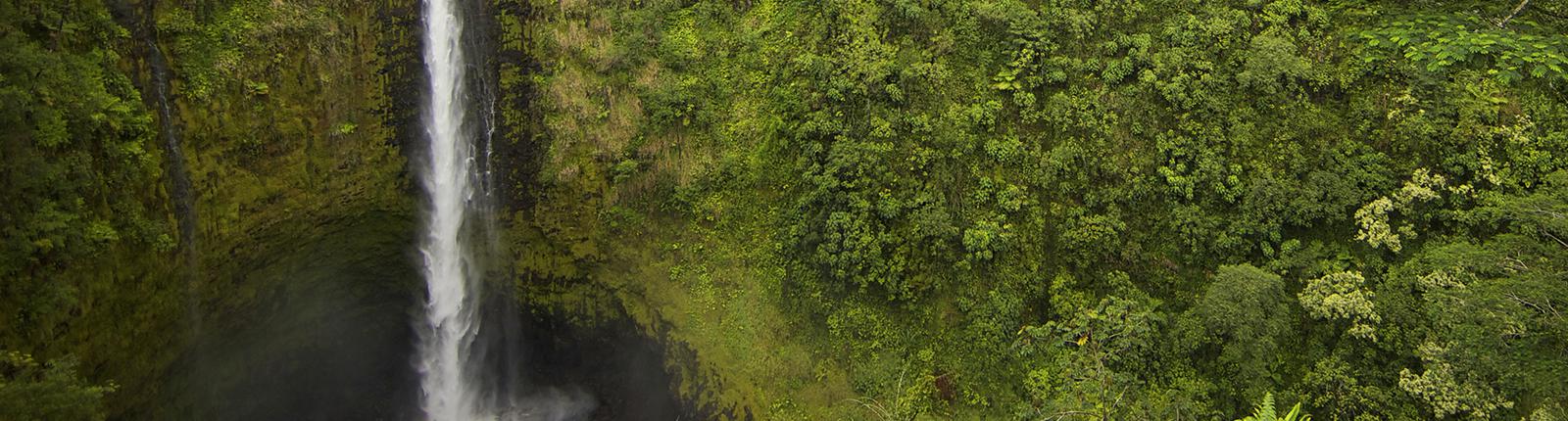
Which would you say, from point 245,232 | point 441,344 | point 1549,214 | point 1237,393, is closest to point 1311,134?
point 1549,214

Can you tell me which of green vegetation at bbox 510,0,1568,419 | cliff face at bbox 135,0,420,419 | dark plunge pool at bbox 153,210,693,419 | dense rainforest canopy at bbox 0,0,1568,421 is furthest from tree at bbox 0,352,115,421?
green vegetation at bbox 510,0,1568,419

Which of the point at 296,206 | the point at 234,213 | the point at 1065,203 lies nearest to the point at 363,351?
the point at 296,206

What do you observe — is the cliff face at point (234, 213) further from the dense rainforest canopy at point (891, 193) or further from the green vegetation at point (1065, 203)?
the green vegetation at point (1065, 203)

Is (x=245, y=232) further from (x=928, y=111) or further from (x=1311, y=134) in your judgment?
(x=1311, y=134)

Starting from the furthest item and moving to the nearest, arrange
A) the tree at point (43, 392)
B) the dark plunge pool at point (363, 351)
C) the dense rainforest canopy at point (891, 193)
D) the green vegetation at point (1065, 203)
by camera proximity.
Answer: the dark plunge pool at point (363, 351)
the dense rainforest canopy at point (891, 193)
the green vegetation at point (1065, 203)
the tree at point (43, 392)

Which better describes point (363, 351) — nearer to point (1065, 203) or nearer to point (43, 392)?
point (43, 392)

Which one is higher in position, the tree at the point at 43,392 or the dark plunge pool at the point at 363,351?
the tree at the point at 43,392

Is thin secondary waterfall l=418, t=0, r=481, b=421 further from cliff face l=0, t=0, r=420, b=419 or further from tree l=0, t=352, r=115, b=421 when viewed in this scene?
tree l=0, t=352, r=115, b=421

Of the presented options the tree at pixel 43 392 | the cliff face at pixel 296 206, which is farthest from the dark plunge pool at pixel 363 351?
the tree at pixel 43 392
